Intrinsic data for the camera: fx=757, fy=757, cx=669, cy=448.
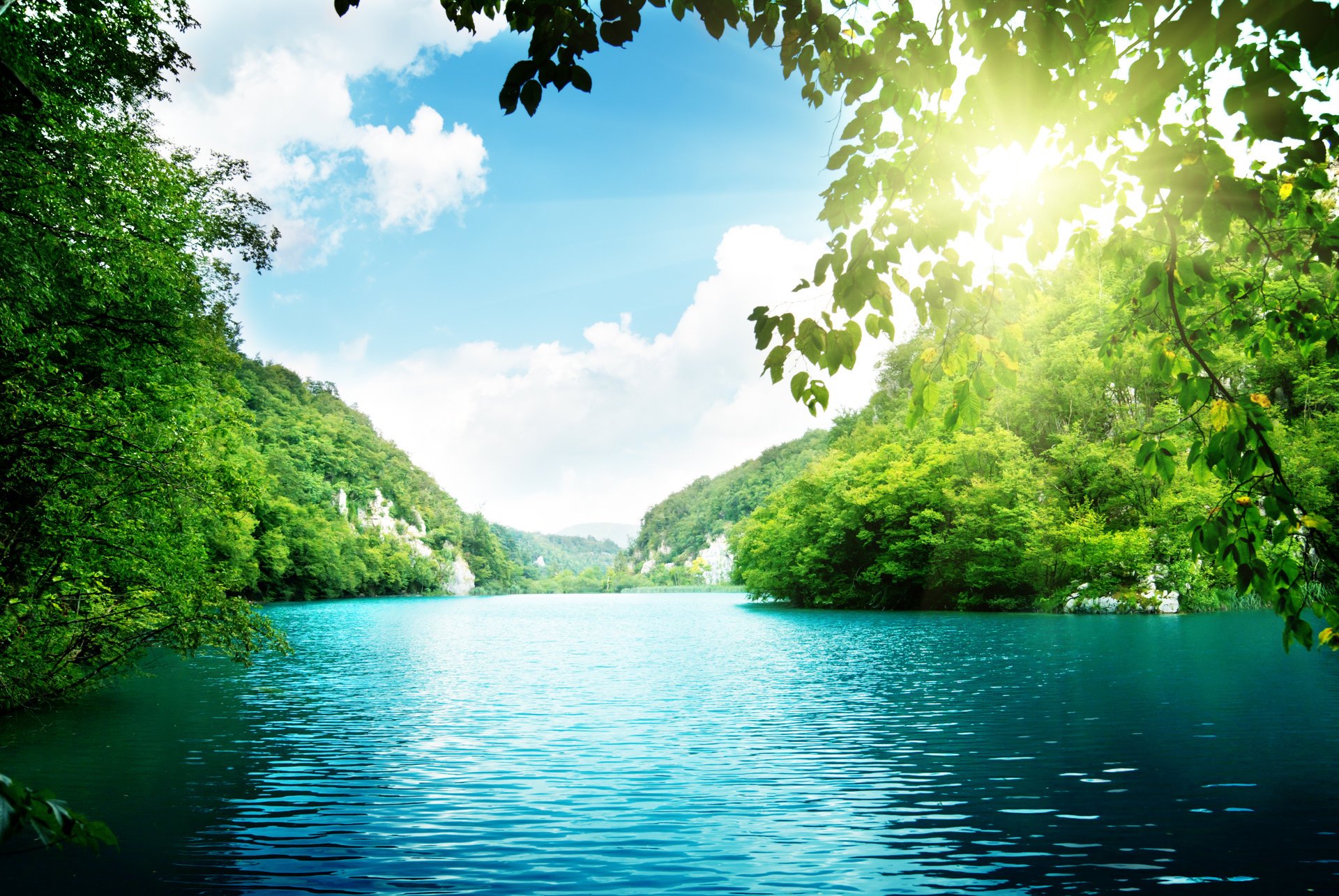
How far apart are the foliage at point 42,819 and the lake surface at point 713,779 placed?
557cm

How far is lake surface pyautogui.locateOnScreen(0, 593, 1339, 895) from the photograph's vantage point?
7.39 meters

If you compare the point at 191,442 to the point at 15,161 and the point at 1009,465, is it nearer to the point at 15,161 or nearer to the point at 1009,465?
the point at 15,161

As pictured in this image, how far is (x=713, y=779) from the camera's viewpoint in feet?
35.0

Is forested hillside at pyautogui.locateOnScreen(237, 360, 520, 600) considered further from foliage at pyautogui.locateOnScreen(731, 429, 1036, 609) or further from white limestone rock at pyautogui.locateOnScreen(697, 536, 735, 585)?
white limestone rock at pyautogui.locateOnScreen(697, 536, 735, 585)

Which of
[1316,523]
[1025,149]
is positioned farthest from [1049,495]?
[1025,149]

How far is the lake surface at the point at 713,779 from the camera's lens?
7.39m

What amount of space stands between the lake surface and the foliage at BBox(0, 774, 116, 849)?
5573 mm

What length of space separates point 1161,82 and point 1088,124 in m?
0.66

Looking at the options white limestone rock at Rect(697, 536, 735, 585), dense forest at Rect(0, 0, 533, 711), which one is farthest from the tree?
white limestone rock at Rect(697, 536, 735, 585)

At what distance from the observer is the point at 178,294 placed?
14258 mm

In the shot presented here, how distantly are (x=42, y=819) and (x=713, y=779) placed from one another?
9649 millimetres

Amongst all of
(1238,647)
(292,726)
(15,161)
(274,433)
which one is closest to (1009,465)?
(1238,647)

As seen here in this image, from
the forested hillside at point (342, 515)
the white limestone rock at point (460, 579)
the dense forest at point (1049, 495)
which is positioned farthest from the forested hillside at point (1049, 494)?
the white limestone rock at point (460, 579)

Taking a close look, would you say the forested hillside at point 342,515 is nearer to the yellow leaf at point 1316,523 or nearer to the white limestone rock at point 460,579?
the white limestone rock at point 460,579
